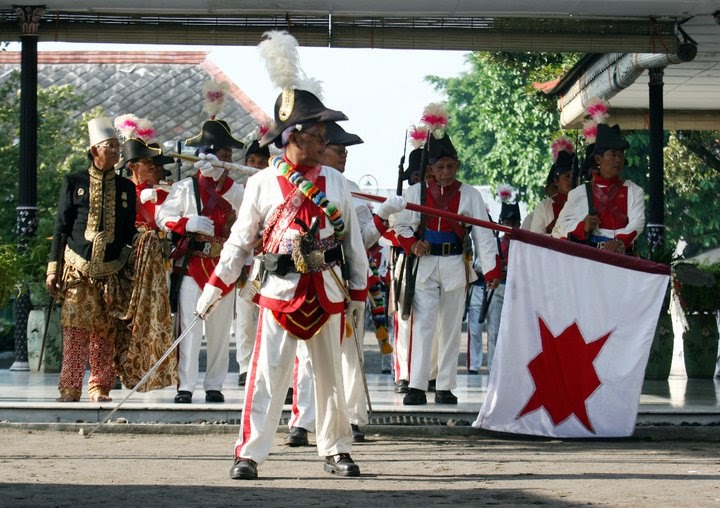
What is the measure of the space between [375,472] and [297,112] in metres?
2.21

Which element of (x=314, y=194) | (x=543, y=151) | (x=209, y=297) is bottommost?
(x=209, y=297)

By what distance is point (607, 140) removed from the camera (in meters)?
12.7

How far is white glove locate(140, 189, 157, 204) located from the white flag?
3.40 metres

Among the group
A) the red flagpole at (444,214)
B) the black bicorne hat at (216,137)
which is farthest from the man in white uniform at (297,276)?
the black bicorne hat at (216,137)

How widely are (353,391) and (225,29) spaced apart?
4.93 m

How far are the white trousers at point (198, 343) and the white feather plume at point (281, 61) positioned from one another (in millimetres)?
3516

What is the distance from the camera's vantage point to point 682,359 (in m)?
16.5

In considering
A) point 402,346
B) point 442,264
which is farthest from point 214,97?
point 402,346

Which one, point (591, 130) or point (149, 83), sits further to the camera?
point (149, 83)

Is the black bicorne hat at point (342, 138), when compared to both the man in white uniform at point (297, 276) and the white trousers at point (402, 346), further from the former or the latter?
the man in white uniform at point (297, 276)

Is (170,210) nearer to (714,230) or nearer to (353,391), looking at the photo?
(353,391)

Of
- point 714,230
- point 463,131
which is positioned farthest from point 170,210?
point 463,131

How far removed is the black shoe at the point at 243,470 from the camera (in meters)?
8.35

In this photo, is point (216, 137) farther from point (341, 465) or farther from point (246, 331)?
point (341, 465)
